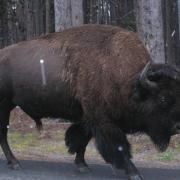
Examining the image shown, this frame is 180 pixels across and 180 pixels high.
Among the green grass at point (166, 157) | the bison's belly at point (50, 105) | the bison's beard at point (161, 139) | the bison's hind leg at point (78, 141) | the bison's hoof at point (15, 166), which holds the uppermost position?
the bison's belly at point (50, 105)

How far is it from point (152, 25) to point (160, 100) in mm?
4781

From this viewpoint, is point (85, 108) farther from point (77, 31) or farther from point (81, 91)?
point (77, 31)

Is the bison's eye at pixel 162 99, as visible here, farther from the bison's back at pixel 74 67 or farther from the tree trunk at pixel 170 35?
the tree trunk at pixel 170 35

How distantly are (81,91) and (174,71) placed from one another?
1323 millimetres

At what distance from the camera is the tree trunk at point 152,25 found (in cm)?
1152

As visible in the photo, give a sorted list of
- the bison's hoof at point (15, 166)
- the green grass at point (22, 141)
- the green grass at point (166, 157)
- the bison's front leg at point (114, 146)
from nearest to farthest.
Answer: the bison's front leg at point (114, 146) → the bison's hoof at point (15, 166) → the green grass at point (166, 157) → the green grass at point (22, 141)

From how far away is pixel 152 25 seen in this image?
456 inches

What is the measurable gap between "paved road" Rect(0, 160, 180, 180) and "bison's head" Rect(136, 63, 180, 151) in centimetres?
68

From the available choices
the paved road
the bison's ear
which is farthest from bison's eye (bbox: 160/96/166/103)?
the paved road

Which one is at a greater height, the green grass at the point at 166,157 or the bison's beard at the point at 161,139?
the bison's beard at the point at 161,139

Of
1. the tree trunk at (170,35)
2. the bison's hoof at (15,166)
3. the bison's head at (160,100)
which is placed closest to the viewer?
the bison's head at (160,100)

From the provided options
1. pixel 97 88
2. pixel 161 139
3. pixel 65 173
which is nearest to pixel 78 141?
pixel 65 173

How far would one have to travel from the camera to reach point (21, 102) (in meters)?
8.21

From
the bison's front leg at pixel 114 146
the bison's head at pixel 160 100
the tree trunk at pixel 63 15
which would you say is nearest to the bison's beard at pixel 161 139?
the bison's head at pixel 160 100
